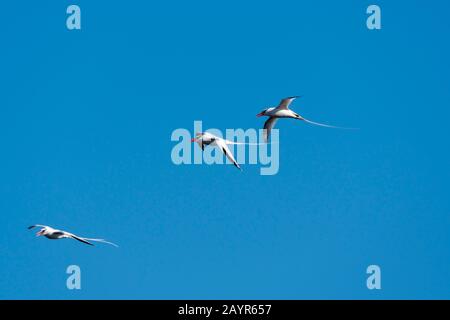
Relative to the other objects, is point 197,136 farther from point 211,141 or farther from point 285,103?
point 285,103

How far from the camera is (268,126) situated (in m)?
38.3

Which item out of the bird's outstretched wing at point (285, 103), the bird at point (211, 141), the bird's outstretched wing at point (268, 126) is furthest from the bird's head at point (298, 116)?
the bird at point (211, 141)

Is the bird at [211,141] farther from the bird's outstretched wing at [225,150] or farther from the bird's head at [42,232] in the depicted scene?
the bird's head at [42,232]

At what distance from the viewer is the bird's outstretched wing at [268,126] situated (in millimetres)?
38156

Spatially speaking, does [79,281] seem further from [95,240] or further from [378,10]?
[378,10]

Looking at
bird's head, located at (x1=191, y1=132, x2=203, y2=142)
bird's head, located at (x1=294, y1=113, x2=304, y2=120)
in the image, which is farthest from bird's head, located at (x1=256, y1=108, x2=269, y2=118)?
bird's head, located at (x1=191, y1=132, x2=203, y2=142)

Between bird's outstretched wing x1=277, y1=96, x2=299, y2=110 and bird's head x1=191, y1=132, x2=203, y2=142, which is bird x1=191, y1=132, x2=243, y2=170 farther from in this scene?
bird's outstretched wing x1=277, y1=96, x2=299, y2=110

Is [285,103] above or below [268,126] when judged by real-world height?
above

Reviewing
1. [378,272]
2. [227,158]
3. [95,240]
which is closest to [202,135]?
[227,158]

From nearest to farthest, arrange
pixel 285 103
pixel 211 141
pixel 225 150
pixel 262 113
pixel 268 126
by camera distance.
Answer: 1. pixel 225 150
2. pixel 211 141
3. pixel 285 103
4. pixel 262 113
5. pixel 268 126

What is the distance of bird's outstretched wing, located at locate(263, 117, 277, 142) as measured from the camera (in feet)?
125

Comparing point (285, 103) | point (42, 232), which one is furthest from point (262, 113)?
point (42, 232)

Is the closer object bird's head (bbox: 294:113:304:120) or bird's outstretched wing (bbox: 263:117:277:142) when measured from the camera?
bird's head (bbox: 294:113:304:120)
